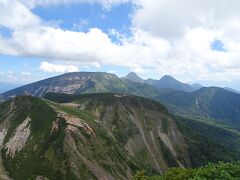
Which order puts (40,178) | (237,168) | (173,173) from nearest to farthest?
(237,168), (173,173), (40,178)

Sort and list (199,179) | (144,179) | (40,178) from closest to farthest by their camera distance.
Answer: (199,179)
(144,179)
(40,178)

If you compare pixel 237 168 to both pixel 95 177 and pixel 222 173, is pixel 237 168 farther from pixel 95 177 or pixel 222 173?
pixel 95 177

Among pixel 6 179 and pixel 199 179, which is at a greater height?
pixel 199 179

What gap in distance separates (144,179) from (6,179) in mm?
118065

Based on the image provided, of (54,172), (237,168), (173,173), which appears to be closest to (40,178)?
(54,172)

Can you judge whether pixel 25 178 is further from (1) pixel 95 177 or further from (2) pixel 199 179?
(2) pixel 199 179

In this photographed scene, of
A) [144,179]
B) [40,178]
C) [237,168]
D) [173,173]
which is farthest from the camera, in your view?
[40,178]

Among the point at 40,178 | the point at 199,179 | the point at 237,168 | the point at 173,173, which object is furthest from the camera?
the point at 40,178

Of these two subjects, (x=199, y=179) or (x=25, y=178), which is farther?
(x=25, y=178)

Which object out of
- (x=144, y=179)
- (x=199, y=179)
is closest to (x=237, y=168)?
(x=199, y=179)

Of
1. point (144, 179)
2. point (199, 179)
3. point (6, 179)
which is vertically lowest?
point (6, 179)

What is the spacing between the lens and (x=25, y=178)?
646ft

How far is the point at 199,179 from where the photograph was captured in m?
56.4

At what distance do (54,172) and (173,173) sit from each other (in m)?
120
